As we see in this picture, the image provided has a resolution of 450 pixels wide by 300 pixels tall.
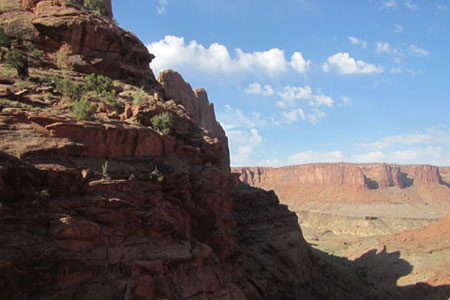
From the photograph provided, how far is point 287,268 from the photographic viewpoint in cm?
3731

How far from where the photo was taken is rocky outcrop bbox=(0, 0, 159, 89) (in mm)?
24375

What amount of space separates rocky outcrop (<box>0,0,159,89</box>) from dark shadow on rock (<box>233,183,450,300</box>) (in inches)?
839

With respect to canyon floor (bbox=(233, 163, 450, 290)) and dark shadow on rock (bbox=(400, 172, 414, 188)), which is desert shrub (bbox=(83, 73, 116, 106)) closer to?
canyon floor (bbox=(233, 163, 450, 290))

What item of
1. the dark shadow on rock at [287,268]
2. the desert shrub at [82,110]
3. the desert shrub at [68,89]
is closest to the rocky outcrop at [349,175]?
the dark shadow on rock at [287,268]

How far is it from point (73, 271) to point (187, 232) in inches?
346

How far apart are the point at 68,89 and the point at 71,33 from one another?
6321mm

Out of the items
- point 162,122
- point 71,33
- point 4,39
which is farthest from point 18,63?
point 162,122

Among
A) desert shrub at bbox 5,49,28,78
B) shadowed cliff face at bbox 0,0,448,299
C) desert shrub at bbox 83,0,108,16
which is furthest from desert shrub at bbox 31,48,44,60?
desert shrub at bbox 83,0,108,16

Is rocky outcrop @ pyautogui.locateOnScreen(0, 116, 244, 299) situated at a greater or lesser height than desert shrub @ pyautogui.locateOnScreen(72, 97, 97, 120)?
lesser

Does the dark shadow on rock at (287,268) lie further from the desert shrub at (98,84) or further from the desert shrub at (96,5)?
the desert shrub at (96,5)

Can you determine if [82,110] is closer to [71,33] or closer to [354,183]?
[71,33]

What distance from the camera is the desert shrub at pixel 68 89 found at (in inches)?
817

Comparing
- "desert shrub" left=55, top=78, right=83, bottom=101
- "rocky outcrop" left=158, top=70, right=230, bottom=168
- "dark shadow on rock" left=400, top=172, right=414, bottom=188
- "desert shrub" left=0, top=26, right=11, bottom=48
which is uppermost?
"rocky outcrop" left=158, top=70, right=230, bottom=168

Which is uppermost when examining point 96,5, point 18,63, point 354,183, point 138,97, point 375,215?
point 96,5
